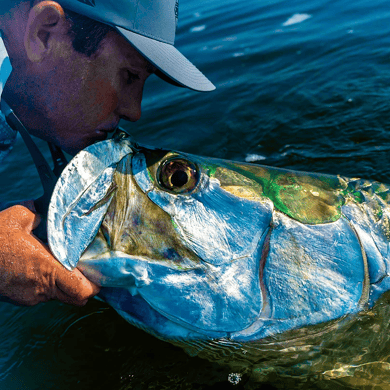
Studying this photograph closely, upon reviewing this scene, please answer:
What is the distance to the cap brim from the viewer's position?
1.42 meters

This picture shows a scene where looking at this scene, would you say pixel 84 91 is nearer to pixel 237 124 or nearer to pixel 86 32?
pixel 86 32

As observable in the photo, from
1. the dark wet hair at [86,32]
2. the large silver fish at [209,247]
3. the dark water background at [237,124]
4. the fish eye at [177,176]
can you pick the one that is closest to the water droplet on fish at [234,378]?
Result: the dark water background at [237,124]

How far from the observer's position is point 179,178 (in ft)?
4.79

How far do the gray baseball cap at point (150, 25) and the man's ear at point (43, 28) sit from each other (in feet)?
0.16

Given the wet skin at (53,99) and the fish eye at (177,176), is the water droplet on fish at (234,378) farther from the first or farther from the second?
the fish eye at (177,176)

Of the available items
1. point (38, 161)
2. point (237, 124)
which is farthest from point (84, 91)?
point (237, 124)

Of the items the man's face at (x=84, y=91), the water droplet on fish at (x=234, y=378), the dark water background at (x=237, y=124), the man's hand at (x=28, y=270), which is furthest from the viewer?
the dark water background at (x=237, y=124)

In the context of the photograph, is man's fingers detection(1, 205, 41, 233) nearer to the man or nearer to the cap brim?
the man

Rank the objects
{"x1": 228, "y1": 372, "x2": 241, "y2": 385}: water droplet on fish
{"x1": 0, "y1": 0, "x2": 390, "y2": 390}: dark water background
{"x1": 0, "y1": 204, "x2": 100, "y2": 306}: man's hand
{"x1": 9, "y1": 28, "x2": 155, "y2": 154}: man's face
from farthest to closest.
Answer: {"x1": 0, "y1": 0, "x2": 390, "y2": 390}: dark water background, {"x1": 228, "y1": 372, "x2": 241, "y2": 385}: water droplet on fish, {"x1": 9, "y1": 28, "x2": 155, "y2": 154}: man's face, {"x1": 0, "y1": 204, "x2": 100, "y2": 306}: man's hand

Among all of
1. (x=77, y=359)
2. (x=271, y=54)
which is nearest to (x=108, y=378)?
(x=77, y=359)

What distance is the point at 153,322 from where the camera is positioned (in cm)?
154

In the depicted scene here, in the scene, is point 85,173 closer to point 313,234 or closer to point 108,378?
point 313,234

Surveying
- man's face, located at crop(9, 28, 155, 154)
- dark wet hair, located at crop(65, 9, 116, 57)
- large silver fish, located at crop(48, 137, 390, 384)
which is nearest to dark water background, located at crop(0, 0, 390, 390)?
large silver fish, located at crop(48, 137, 390, 384)

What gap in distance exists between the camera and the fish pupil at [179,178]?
1.46m
